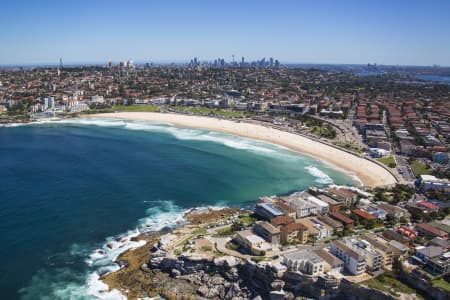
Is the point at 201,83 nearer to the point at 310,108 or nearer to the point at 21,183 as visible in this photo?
the point at 310,108

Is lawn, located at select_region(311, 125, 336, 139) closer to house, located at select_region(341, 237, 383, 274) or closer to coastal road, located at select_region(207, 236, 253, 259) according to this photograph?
house, located at select_region(341, 237, 383, 274)

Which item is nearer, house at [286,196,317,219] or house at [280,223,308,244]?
house at [280,223,308,244]

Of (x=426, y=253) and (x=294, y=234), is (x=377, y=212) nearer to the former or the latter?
(x=426, y=253)

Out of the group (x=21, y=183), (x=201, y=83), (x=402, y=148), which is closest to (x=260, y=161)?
(x=402, y=148)

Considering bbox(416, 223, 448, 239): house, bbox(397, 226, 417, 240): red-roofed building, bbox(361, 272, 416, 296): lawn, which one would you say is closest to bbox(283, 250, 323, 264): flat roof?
bbox(361, 272, 416, 296): lawn

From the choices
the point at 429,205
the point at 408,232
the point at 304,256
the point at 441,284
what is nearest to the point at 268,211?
the point at 304,256
